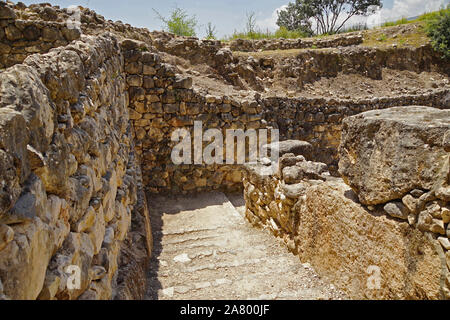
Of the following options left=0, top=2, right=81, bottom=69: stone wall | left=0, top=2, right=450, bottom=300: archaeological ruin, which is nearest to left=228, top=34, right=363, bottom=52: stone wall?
left=0, top=2, right=450, bottom=300: archaeological ruin

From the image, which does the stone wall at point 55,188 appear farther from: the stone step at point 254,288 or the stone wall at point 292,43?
the stone wall at point 292,43

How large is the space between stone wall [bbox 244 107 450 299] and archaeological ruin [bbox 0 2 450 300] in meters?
0.01

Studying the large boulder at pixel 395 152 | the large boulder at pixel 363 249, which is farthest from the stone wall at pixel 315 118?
the large boulder at pixel 395 152

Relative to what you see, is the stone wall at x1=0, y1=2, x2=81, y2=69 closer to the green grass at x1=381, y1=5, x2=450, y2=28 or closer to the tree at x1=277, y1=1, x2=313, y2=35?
the green grass at x1=381, y1=5, x2=450, y2=28

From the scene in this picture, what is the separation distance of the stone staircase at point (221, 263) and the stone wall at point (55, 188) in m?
0.68

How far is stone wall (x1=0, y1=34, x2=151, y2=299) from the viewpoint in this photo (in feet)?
3.56

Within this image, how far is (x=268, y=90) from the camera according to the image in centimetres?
1127

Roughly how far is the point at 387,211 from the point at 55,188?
215 cm

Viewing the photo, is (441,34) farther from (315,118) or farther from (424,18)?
(315,118)

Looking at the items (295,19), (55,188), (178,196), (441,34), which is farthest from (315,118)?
(295,19)

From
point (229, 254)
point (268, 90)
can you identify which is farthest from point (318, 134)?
point (229, 254)

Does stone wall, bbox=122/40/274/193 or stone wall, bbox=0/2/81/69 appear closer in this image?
stone wall, bbox=0/2/81/69
